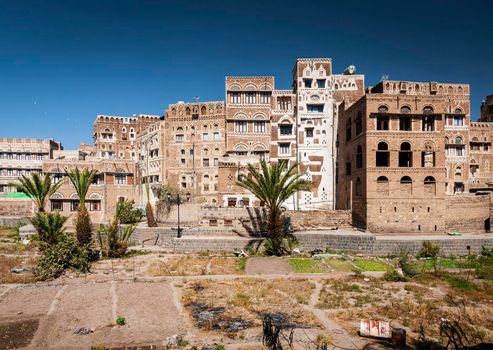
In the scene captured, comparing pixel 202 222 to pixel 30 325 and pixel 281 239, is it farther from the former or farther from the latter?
pixel 30 325

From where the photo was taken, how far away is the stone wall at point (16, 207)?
4366 centimetres

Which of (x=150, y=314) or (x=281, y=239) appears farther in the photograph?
(x=281, y=239)

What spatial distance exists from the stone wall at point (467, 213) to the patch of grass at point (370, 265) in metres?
13.0

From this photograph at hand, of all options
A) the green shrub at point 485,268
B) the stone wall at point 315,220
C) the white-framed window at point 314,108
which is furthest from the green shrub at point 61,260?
the white-framed window at point 314,108

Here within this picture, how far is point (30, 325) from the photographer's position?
47.9 ft

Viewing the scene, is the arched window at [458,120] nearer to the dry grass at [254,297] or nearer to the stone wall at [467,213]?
the stone wall at [467,213]

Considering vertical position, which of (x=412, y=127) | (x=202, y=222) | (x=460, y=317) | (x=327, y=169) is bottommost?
(x=460, y=317)

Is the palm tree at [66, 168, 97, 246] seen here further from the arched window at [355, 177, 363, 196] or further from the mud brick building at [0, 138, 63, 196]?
the mud brick building at [0, 138, 63, 196]

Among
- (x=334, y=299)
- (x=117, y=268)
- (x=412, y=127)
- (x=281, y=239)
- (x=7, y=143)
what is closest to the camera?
(x=334, y=299)

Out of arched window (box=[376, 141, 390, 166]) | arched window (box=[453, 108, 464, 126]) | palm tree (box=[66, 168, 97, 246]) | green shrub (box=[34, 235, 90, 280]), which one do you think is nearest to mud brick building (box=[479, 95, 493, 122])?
arched window (box=[453, 108, 464, 126])

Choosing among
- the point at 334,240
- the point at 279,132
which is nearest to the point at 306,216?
the point at 334,240

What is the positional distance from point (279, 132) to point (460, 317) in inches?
1220

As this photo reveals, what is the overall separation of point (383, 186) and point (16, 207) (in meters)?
45.8

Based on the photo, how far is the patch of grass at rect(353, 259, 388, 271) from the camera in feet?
78.8
